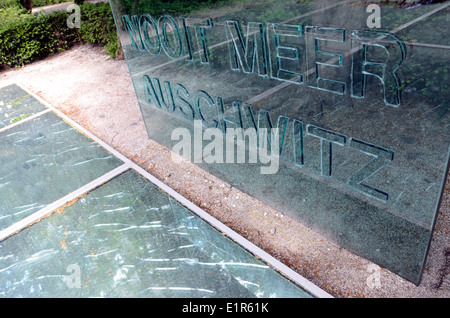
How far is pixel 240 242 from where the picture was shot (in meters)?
2.68

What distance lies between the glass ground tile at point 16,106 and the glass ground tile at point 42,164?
0.45 m

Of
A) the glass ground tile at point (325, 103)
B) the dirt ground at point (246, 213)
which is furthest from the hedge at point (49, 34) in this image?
the glass ground tile at point (325, 103)

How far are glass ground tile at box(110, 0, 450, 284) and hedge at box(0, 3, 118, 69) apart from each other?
527 centimetres

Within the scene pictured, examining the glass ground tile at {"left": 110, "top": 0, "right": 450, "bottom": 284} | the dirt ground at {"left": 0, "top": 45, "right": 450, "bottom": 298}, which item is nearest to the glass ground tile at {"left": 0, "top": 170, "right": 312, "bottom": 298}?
the dirt ground at {"left": 0, "top": 45, "right": 450, "bottom": 298}

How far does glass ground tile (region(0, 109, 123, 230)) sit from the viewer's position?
3.45 metres

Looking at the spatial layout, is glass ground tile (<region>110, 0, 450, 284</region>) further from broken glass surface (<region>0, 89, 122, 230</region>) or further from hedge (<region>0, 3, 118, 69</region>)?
hedge (<region>0, 3, 118, 69</region>)

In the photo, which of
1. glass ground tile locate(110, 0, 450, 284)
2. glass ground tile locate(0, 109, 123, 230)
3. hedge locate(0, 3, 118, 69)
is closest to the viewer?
glass ground tile locate(110, 0, 450, 284)

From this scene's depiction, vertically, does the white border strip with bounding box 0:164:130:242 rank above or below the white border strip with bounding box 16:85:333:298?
above

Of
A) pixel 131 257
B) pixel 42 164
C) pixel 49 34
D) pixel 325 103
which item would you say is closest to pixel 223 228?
pixel 131 257

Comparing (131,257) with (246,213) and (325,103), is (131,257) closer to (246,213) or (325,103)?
(246,213)

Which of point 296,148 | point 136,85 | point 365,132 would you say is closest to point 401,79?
point 365,132

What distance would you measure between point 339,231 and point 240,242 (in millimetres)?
745

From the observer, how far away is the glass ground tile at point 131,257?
7.77 feet

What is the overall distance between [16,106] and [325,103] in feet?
17.5
